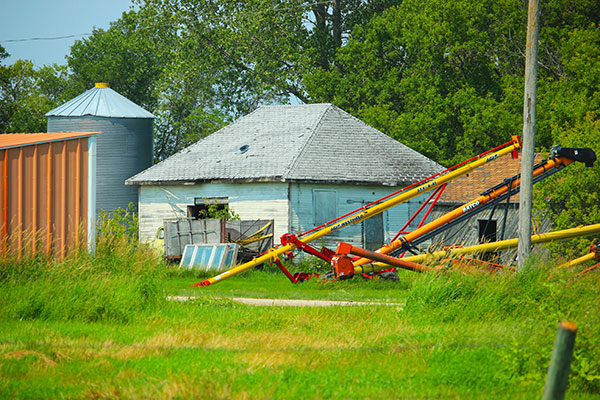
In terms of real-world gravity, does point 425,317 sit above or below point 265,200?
below

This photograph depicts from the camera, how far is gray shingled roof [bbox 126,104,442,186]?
1141 inches

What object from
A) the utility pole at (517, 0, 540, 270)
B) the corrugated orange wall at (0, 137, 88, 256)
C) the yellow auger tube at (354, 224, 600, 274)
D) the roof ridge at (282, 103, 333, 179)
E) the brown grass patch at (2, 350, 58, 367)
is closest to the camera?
the brown grass patch at (2, 350, 58, 367)

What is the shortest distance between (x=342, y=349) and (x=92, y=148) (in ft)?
30.8

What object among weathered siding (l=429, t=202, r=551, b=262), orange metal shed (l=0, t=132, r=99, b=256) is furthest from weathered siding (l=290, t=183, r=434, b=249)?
orange metal shed (l=0, t=132, r=99, b=256)

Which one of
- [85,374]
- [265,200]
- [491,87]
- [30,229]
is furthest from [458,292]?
[491,87]

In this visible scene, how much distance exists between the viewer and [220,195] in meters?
29.9

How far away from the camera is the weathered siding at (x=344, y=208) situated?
92.7ft

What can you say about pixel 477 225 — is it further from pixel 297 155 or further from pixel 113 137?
pixel 113 137

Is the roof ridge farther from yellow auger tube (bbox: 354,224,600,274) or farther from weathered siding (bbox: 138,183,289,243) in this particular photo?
yellow auger tube (bbox: 354,224,600,274)

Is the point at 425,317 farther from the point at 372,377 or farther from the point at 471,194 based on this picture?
the point at 471,194

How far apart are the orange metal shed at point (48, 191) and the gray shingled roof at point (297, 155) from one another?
1140cm

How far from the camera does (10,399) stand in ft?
25.8

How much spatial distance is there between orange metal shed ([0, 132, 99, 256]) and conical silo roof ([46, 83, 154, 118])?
769 inches

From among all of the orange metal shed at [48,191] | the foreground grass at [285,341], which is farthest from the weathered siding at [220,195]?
the foreground grass at [285,341]
